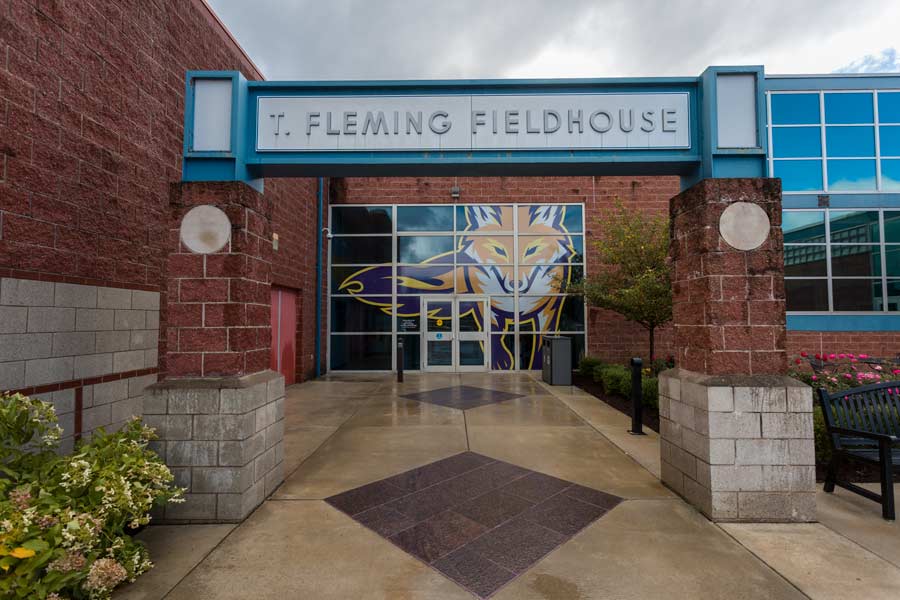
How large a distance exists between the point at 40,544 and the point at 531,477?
147 inches

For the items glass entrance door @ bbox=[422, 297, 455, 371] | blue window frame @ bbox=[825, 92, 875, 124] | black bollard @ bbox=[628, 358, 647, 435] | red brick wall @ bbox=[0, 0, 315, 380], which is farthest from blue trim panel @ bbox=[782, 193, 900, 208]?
red brick wall @ bbox=[0, 0, 315, 380]

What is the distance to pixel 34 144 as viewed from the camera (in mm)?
3701

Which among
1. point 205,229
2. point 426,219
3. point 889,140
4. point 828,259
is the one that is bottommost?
point 205,229

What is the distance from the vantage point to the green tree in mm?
8578

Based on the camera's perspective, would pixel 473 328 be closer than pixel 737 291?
No

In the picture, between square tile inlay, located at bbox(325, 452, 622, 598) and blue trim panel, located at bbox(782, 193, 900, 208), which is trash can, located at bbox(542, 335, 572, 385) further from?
blue trim panel, located at bbox(782, 193, 900, 208)

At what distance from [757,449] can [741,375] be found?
2.00 ft

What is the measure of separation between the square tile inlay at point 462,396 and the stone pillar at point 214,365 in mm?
4555

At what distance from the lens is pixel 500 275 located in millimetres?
12430

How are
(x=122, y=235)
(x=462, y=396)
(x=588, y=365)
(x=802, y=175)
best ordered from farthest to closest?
(x=802, y=175) → (x=588, y=365) → (x=462, y=396) → (x=122, y=235)

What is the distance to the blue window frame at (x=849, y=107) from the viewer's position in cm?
1240

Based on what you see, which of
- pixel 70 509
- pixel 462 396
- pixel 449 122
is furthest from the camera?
pixel 462 396

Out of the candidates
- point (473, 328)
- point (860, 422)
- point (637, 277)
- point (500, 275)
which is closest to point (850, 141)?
point (637, 277)

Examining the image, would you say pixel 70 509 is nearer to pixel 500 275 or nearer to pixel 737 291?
pixel 737 291
